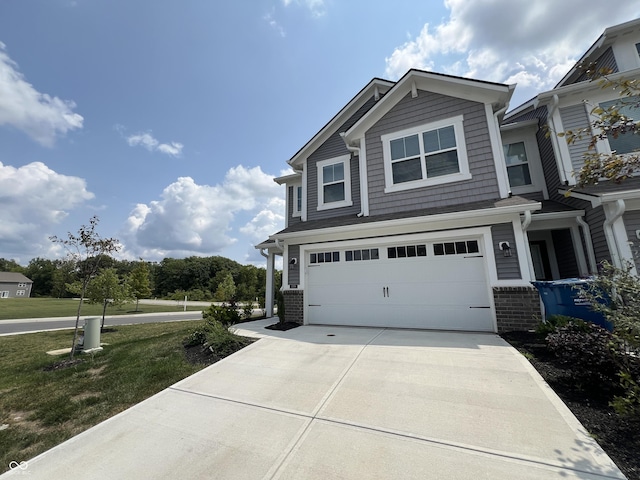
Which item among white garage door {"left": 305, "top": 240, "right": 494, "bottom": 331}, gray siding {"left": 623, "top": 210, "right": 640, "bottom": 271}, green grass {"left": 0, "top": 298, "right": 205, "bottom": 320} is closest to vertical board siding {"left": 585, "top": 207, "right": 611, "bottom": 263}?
gray siding {"left": 623, "top": 210, "right": 640, "bottom": 271}

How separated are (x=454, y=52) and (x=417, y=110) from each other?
7.27 feet

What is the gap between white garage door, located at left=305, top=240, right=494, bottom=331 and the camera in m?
6.53

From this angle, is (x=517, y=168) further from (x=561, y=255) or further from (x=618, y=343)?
(x=618, y=343)

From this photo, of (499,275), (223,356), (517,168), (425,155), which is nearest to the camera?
(223,356)

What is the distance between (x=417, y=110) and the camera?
799 cm

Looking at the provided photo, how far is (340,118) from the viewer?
10164 mm

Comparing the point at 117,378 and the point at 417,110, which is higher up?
the point at 417,110

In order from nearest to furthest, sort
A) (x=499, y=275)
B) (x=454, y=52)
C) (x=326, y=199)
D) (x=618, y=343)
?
(x=618, y=343) < (x=499, y=275) < (x=454, y=52) < (x=326, y=199)

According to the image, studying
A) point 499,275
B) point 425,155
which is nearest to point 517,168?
point 425,155

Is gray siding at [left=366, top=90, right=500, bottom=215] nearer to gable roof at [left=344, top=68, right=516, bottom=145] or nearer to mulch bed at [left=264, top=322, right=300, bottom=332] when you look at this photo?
gable roof at [left=344, top=68, right=516, bottom=145]

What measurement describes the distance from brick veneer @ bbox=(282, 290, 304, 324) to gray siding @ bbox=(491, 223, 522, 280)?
5320 millimetres

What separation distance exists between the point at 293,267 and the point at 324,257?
110cm

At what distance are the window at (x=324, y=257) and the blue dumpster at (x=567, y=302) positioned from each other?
16.0 ft

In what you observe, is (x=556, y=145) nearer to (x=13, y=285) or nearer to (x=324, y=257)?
(x=324, y=257)
